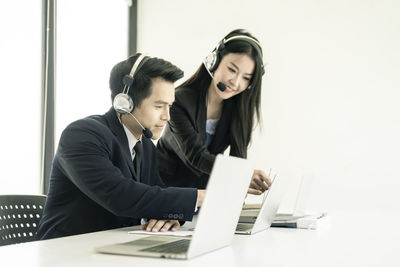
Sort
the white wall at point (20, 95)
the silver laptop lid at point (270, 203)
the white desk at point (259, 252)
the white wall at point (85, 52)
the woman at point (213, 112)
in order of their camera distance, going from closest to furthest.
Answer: the white desk at point (259, 252), the silver laptop lid at point (270, 203), the woman at point (213, 112), the white wall at point (20, 95), the white wall at point (85, 52)

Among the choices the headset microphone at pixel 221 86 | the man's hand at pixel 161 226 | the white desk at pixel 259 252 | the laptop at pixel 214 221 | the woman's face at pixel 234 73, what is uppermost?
the woman's face at pixel 234 73

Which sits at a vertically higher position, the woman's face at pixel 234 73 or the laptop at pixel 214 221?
the woman's face at pixel 234 73

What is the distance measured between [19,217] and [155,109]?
1.80ft

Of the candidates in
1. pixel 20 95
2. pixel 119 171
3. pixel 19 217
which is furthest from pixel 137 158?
pixel 20 95

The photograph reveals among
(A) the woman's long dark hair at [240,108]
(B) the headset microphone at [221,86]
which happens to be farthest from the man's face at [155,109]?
(A) the woman's long dark hair at [240,108]

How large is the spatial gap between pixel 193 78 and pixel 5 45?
125cm

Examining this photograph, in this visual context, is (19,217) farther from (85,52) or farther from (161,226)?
(85,52)

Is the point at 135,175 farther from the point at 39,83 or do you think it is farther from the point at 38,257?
the point at 39,83

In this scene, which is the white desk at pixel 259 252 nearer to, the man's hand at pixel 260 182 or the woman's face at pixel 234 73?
the man's hand at pixel 260 182

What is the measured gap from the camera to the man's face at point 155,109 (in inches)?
70.4

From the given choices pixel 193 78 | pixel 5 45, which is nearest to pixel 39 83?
pixel 5 45

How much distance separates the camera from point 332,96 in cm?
396

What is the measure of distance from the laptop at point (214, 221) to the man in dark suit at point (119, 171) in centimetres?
23

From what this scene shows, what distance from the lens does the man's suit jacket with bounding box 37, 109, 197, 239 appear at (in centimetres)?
149
